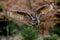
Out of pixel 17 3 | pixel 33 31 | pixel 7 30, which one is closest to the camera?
pixel 33 31

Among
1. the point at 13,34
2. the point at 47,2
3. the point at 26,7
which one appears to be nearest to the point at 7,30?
the point at 13,34

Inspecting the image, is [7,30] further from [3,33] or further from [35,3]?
[35,3]

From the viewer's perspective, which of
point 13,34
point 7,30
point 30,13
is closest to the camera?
point 30,13

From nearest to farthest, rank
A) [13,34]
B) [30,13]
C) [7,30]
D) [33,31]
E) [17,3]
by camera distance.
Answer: [33,31] → [30,13] → [17,3] → [7,30] → [13,34]

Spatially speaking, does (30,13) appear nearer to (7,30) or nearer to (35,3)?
(35,3)

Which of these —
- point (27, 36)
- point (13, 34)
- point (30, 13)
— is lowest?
point (13, 34)

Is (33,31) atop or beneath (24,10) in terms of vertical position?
beneath

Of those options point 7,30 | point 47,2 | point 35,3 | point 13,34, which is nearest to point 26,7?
point 35,3

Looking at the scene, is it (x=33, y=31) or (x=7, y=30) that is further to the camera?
(x=7, y=30)

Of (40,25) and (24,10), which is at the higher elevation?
(24,10)
